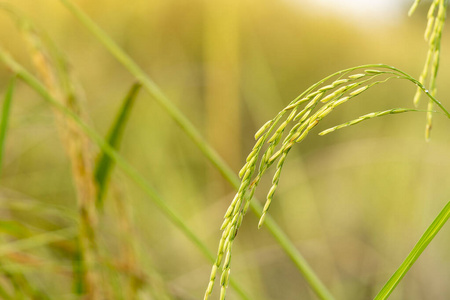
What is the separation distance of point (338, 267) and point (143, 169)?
958 mm

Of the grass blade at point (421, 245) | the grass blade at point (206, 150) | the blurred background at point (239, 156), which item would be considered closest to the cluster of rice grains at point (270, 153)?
the grass blade at point (421, 245)

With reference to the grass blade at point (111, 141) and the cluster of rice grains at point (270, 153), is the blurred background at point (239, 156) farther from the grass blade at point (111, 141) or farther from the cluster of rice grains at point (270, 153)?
the cluster of rice grains at point (270, 153)

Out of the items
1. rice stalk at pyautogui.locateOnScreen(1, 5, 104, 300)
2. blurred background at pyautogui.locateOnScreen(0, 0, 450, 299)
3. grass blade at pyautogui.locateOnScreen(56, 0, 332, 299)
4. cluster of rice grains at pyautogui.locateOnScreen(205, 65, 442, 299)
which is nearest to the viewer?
cluster of rice grains at pyautogui.locateOnScreen(205, 65, 442, 299)

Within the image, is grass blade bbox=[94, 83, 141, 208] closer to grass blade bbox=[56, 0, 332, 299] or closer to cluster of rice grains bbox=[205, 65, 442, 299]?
grass blade bbox=[56, 0, 332, 299]

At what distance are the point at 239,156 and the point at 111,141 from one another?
1583 millimetres

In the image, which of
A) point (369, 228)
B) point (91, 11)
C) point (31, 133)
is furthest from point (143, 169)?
point (91, 11)

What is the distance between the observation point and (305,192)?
6.81ft

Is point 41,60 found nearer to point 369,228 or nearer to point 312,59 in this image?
point 369,228

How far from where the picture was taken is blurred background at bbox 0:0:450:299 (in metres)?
1.84

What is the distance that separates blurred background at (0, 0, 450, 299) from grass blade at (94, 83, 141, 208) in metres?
0.62

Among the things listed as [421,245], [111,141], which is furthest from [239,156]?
[421,245]

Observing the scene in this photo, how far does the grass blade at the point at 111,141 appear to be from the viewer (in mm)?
619

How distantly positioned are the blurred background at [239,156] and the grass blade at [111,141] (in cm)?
62

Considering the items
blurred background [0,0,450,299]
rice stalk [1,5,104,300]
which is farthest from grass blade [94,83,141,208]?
blurred background [0,0,450,299]
